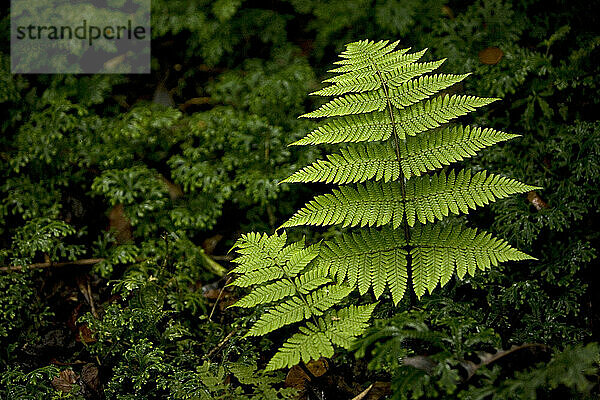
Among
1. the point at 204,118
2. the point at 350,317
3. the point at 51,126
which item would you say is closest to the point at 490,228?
the point at 350,317

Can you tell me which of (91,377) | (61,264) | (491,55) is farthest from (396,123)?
(61,264)

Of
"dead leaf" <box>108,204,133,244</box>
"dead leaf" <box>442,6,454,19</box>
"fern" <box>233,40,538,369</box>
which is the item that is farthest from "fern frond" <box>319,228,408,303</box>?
"dead leaf" <box>442,6,454,19</box>

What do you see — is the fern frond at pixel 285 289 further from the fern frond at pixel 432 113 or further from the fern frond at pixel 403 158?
the fern frond at pixel 432 113

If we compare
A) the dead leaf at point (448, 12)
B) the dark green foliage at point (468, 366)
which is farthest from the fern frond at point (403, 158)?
the dead leaf at point (448, 12)

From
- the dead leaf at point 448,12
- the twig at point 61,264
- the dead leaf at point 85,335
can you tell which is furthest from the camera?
the dead leaf at point 448,12

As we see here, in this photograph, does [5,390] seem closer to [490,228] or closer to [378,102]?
[378,102]

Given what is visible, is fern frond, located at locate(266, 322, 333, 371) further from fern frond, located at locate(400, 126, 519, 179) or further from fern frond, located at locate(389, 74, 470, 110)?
fern frond, located at locate(389, 74, 470, 110)
